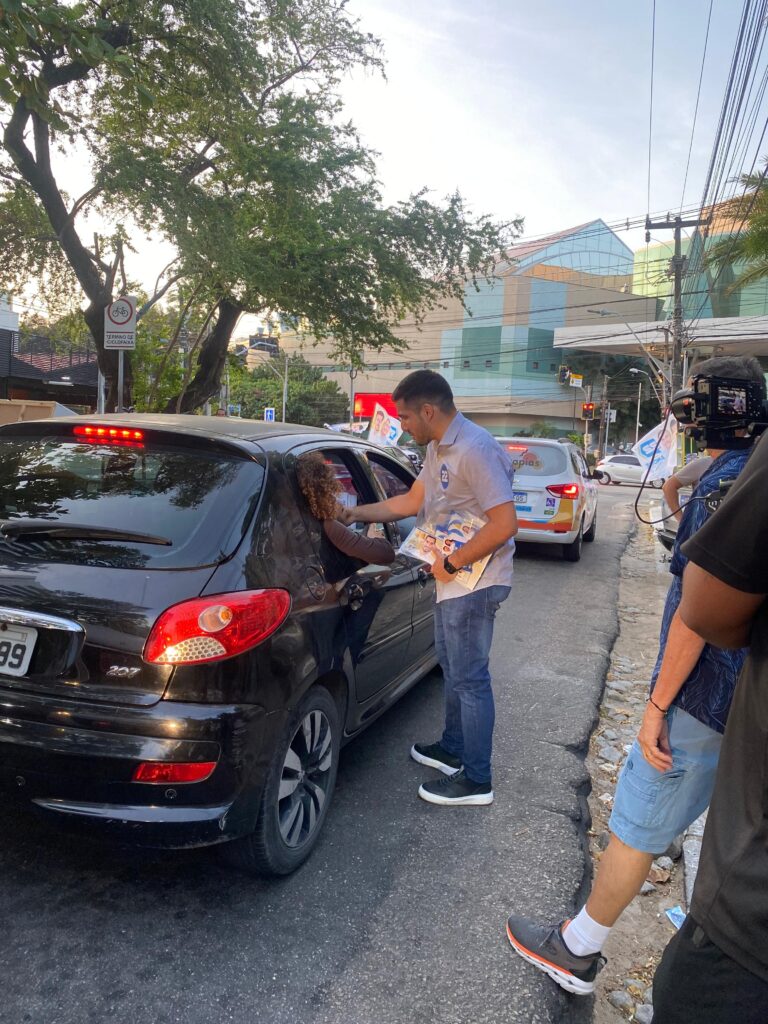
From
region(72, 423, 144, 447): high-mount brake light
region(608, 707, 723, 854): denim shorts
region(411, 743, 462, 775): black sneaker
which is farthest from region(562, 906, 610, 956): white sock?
region(72, 423, 144, 447): high-mount brake light

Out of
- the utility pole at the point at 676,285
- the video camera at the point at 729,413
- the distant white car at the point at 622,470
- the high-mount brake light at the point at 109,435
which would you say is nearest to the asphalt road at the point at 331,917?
the high-mount brake light at the point at 109,435

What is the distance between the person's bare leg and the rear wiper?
5.37 ft

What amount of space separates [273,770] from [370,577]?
106 cm

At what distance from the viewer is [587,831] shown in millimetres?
3465

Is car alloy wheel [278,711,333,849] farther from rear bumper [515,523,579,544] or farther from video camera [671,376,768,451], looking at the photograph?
rear bumper [515,523,579,544]

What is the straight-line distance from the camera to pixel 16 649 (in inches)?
95.3

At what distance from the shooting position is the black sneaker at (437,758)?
3768 mm

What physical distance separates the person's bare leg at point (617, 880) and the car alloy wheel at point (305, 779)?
108 cm

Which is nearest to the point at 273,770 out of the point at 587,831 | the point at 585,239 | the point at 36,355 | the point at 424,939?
the point at 424,939

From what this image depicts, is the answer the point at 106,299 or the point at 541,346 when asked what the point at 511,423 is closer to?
the point at 541,346

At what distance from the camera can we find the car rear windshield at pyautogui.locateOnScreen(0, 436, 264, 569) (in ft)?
8.38

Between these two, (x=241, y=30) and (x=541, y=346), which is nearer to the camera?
(x=241, y=30)

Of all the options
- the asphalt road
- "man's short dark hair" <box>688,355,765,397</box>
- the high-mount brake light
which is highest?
"man's short dark hair" <box>688,355,765,397</box>

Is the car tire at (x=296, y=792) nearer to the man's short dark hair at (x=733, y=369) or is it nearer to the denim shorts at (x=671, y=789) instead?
the denim shorts at (x=671, y=789)
